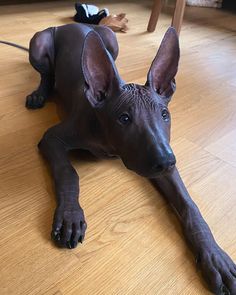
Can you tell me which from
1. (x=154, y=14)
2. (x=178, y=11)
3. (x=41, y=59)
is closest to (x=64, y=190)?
(x=41, y=59)

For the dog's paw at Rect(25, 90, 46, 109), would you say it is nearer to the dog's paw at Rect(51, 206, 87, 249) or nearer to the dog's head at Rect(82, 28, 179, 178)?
the dog's head at Rect(82, 28, 179, 178)

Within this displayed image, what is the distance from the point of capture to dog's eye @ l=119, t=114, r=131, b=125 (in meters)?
1.02

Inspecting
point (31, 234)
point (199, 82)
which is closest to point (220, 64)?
point (199, 82)

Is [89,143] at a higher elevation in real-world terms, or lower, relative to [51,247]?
higher

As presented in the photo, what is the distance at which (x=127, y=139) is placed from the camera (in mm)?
1001

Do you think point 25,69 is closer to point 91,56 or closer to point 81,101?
point 81,101

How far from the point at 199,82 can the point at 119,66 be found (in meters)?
0.49

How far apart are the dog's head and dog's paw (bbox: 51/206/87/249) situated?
0.21 m

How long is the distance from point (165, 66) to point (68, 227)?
22.4 inches

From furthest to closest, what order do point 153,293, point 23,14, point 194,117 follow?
point 23,14, point 194,117, point 153,293

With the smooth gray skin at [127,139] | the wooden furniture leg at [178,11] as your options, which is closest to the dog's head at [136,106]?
the smooth gray skin at [127,139]

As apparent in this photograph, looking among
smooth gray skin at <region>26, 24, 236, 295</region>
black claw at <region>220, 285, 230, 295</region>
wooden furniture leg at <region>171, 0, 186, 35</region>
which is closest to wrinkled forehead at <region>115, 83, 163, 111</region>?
smooth gray skin at <region>26, 24, 236, 295</region>

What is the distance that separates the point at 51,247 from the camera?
Result: 1.00 metres

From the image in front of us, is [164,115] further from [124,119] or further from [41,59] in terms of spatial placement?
[41,59]
